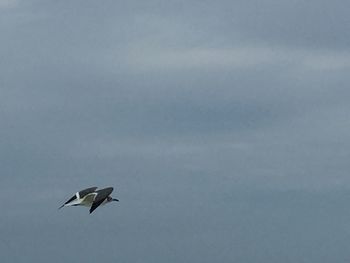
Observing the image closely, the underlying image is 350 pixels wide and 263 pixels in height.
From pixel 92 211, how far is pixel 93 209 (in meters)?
3.88

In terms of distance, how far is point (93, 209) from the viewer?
652 feet

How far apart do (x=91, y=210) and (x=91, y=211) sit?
6.58ft

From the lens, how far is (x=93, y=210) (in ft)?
648

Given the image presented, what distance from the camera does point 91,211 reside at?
194m

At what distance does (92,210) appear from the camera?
197 meters

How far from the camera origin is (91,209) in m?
198

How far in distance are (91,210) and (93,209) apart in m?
2.50

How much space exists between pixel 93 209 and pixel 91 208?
1070 millimetres

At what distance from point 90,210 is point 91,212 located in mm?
3896

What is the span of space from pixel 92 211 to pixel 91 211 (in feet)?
2.09

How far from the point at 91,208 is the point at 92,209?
140cm

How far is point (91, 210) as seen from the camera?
7731 inches

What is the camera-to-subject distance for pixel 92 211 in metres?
195

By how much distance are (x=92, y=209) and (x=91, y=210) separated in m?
2.13
